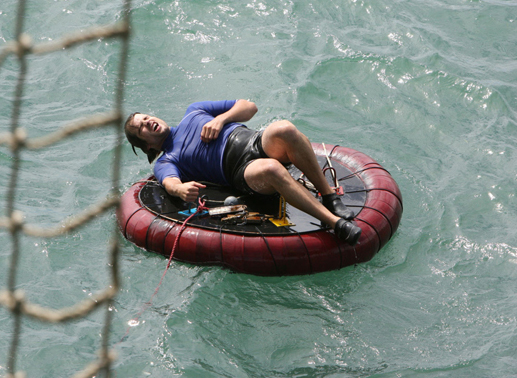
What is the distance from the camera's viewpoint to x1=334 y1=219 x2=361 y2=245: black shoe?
4.31 metres

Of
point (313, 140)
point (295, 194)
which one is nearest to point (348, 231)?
point (295, 194)

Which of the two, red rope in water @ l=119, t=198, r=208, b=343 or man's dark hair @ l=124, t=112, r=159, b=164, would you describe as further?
man's dark hair @ l=124, t=112, r=159, b=164

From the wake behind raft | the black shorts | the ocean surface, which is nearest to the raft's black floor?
the wake behind raft

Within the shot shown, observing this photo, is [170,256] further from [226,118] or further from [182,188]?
[226,118]

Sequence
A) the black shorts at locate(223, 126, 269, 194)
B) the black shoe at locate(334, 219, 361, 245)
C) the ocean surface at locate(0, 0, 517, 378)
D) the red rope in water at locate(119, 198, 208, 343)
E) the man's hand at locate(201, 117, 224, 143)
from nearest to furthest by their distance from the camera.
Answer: the ocean surface at locate(0, 0, 517, 378), the red rope in water at locate(119, 198, 208, 343), the black shoe at locate(334, 219, 361, 245), the black shorts at locate(223, 126, 269, 194), the man's hand at locate(201, 117, 224, 143)

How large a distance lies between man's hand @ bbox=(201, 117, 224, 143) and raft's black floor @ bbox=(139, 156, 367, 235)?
0.41m

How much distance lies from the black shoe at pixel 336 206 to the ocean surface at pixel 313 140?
17.8 inches

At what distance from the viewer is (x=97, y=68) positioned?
798 centimetres

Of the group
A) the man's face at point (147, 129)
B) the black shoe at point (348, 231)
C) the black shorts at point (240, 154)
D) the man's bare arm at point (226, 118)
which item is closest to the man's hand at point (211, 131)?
the man's bare arm at point (226, 118)

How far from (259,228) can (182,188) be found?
0.67m

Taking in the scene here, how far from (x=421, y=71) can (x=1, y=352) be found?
5.94 meters

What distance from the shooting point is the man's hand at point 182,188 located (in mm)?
4559

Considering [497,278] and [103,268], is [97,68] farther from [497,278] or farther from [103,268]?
[497,278]

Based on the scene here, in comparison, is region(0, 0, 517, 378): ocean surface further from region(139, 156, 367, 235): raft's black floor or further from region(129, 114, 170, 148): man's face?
region(129, 114, 170, 148): man's face
